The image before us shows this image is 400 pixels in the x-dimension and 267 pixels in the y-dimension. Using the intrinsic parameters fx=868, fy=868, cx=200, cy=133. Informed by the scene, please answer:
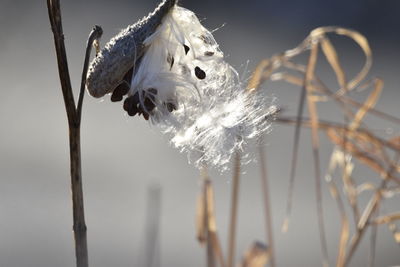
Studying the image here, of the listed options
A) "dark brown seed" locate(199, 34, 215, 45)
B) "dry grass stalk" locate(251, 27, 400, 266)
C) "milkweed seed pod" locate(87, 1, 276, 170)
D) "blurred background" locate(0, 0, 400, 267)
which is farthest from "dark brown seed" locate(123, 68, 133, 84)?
"blurred background" locate(0, 0, 400, 267)

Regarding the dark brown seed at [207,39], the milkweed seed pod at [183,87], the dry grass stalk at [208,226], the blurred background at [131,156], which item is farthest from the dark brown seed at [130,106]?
the blurred background at [131,156]

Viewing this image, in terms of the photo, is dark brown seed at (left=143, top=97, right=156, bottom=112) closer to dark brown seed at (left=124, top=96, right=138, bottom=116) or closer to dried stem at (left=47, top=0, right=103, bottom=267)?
dark brown seed at (left=124, top=96, right=138, bottom=116)

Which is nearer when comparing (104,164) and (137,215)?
(137,215)

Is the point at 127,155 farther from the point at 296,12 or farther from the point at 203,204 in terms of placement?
the point at 203,204

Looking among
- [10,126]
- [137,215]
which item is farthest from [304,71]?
→ [10,126]

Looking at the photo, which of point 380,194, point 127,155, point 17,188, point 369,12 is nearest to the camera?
point 380,194

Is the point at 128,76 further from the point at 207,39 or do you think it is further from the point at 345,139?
the point at 345,139

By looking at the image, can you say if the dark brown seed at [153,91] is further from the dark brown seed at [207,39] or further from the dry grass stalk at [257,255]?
the dry grass stalk at [257,255]
